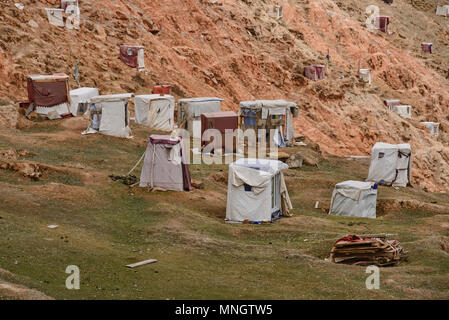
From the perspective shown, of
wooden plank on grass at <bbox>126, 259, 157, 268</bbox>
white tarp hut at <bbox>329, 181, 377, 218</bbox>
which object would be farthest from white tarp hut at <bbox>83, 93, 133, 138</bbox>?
wooden plank on grass at <bbox>126, 259, 157, 268</bbox>

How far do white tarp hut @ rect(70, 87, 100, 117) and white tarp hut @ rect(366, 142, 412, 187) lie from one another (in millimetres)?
17520

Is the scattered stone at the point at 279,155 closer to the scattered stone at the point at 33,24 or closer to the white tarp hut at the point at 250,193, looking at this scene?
the white tarp hut at the point at 250,193

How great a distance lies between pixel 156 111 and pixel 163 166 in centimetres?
1483

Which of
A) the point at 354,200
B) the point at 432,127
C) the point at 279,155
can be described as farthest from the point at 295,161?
the point at 432,127

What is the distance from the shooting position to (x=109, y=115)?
126 ft

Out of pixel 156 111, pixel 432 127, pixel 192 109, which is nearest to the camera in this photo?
pixel 192 109

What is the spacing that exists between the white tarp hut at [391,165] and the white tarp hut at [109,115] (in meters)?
13.9

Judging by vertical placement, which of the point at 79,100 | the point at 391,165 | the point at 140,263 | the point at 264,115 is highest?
the point at 79,100

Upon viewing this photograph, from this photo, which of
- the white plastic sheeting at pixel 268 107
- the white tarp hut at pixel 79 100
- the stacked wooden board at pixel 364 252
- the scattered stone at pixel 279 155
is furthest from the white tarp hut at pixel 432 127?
the stacked wooden board at pixel 364 252

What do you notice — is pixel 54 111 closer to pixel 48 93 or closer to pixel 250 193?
pixel 48 93

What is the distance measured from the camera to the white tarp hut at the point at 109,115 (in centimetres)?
3831

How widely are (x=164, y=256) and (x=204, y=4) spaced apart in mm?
47152

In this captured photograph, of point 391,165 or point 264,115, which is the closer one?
point 391,165

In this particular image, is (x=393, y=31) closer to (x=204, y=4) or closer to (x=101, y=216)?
(x=204, y=4)
